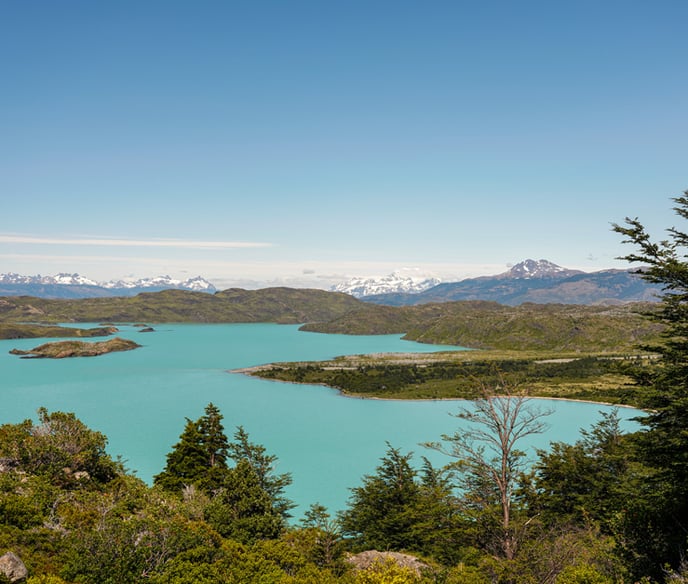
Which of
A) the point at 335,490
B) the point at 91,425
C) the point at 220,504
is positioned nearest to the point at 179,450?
the point at 220,504

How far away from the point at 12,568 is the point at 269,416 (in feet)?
320

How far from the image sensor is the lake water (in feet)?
258

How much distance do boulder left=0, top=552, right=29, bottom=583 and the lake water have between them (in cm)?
4576

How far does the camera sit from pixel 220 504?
118 ft

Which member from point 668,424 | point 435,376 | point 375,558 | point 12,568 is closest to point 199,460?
point 375,558

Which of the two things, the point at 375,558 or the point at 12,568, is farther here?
the point at 375,558

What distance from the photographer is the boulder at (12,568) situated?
18625 millimetres

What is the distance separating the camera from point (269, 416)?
11419 centimetres

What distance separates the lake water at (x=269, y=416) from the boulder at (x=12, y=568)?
150ft

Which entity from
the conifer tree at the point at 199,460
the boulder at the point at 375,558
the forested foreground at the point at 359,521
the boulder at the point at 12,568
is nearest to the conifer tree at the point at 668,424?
the forested foreground at the point at 359,521

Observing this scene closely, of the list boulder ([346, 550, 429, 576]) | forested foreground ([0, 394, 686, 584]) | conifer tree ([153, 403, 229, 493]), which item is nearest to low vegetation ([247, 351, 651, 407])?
forested foreground ([0, 394, 686, 584])

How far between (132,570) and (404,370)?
159 meters

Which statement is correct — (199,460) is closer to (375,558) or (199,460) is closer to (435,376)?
(375,558)

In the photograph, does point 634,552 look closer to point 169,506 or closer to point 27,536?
point 169,506
